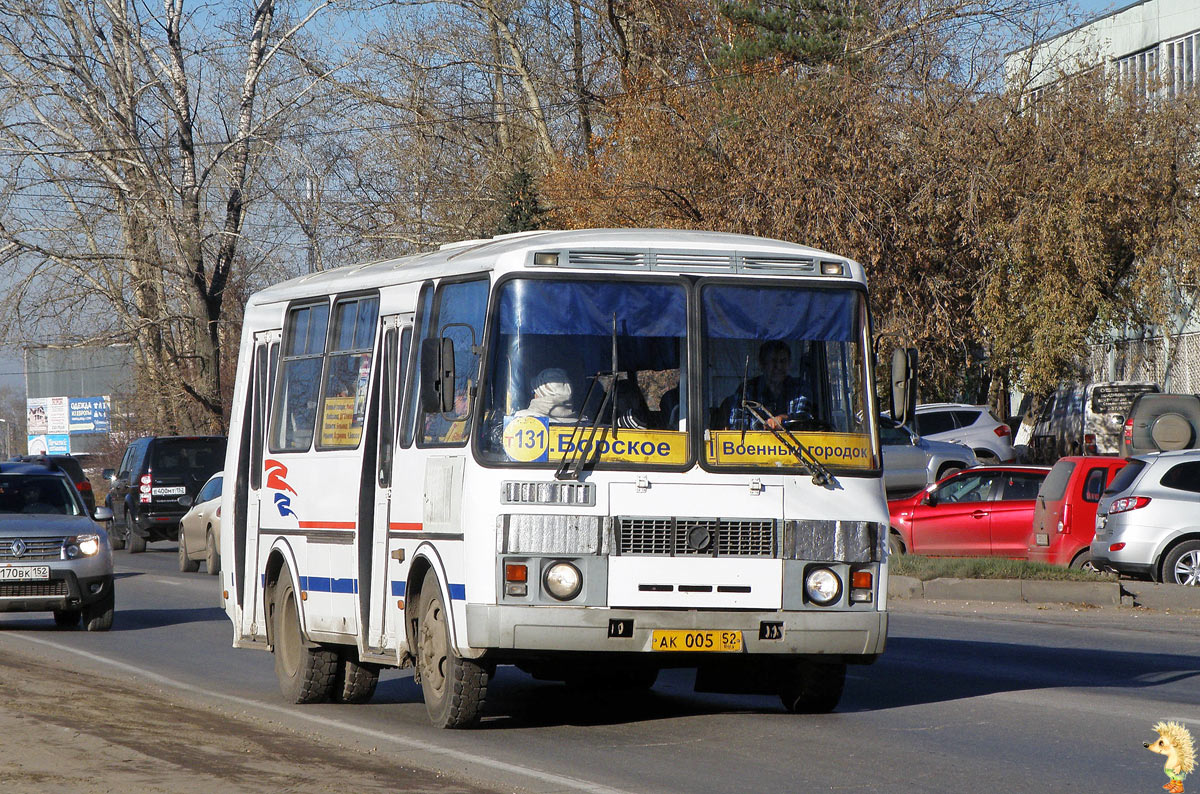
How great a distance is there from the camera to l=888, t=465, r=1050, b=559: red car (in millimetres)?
22781

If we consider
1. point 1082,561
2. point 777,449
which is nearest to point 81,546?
point 777,449

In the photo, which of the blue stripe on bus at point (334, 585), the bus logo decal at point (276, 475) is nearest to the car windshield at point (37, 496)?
the bus logo decal at point (276, 475)

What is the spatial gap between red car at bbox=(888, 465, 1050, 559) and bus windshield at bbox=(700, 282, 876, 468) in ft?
43.8

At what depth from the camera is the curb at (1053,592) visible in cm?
1817

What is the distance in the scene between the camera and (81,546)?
55.7 feet

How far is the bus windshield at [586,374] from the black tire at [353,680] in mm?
2950

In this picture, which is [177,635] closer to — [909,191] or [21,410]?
[909,191]

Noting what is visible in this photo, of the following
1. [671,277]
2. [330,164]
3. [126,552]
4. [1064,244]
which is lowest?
[126,552]

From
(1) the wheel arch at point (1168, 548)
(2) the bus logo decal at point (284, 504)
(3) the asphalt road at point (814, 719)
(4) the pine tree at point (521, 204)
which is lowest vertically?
(3) the asphalt road at point (814, 719)

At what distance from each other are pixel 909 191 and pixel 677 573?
908 inches

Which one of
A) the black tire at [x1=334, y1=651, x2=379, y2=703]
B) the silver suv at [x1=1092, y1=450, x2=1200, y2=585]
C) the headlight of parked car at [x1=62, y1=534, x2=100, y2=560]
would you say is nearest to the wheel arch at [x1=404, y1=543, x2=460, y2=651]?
the black tire at [x1=334, y1=651, x2=379, y2=703]

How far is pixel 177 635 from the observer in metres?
16.5

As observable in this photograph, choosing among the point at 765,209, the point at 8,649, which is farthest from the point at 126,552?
the point at 8,649

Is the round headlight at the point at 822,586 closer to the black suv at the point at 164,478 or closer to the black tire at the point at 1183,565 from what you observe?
the black tire at the point at 1183,565
